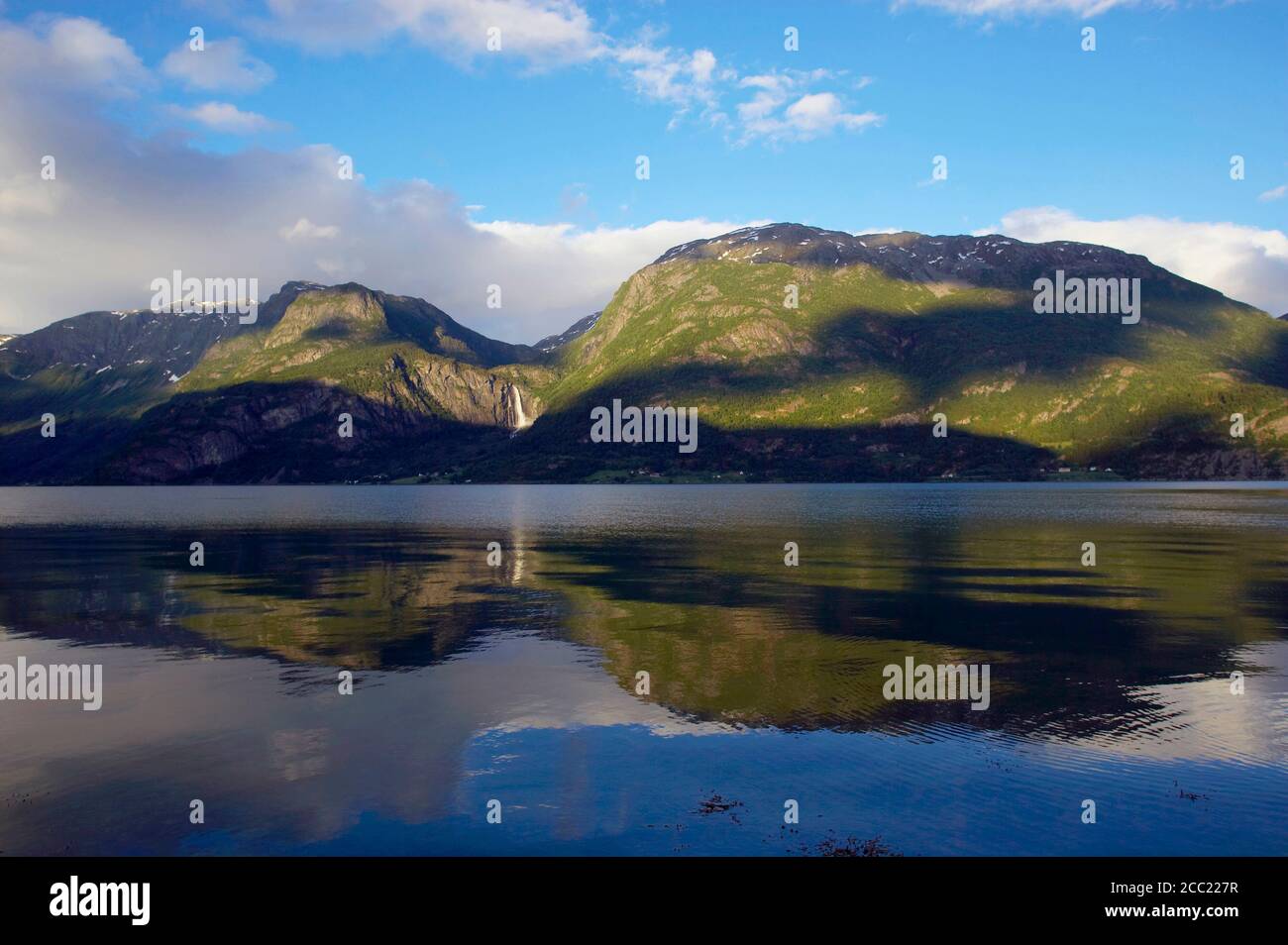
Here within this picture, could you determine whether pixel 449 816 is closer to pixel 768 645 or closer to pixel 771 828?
pixel 771 828

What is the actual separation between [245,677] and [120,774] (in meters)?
12.8

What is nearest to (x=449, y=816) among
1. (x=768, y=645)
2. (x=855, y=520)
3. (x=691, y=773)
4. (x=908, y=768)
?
(x=691, y=773)

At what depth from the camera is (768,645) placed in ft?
149

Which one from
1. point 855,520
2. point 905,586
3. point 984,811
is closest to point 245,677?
point 984,811

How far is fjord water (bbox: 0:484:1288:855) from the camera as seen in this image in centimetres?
2306

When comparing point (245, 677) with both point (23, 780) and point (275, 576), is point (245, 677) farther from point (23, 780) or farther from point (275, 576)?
point (275, 576)

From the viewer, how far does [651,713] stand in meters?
33.8

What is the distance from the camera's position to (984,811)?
23672mm

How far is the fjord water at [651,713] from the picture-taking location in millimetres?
23062

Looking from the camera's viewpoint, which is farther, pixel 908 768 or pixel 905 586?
pixel 905 586
